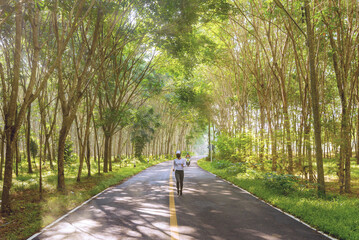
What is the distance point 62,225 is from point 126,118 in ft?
40.2

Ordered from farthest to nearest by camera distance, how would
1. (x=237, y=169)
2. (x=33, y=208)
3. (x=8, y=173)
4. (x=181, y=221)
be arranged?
(x=237, y=169) → (x=33, y=208) → (x=8, y=173) → (x=181, y=221)

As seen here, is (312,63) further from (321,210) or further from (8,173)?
(8,173)

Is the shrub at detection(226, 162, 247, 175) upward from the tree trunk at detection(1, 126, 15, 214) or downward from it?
downward

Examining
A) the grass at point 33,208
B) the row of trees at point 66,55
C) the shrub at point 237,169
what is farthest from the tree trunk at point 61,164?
the shrub at point 237,169

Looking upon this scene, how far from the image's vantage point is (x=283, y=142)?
11688 millimetres

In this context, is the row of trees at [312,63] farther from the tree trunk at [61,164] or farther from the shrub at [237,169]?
the tree trunk at [61,164]

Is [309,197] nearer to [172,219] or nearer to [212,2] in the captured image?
[172,219]

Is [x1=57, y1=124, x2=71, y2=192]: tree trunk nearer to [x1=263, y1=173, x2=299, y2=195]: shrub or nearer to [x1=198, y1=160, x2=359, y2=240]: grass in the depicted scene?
[x1=198, y1=160, x2=359, y2=240]: grass

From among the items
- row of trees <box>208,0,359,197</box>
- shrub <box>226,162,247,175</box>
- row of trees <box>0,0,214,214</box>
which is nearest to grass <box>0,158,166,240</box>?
row of trees <box>0,0,214,214</box>

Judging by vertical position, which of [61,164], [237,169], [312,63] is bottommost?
[237,169]

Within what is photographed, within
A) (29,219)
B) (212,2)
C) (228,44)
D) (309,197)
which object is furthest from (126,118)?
(309,197)

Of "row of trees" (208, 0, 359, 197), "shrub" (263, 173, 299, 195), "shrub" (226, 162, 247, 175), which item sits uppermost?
"row of trees" (208, 0, 359, 197)

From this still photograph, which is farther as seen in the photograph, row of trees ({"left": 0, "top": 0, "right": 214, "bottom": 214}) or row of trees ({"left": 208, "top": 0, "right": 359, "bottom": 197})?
row of trees ({"left": 208, "top": 0, "right": 359, "bottom": 197})

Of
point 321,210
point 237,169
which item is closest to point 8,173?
point 321,210
